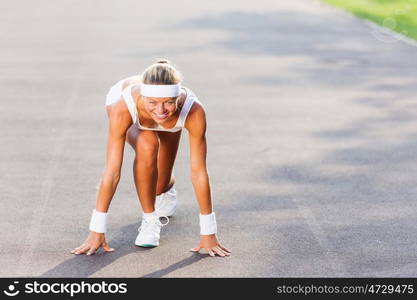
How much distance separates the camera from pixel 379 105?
460 inches

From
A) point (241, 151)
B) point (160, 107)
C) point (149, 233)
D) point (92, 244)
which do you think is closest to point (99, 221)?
point (92, 244)

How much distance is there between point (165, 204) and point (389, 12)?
1426 centimetres

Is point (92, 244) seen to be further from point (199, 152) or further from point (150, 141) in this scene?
point (199, 152)

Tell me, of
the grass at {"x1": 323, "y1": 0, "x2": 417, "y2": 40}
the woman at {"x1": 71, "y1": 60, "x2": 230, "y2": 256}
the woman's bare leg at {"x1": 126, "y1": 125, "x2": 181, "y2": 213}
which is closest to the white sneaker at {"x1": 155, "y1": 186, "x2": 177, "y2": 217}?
the woman's bare leg at {"x1": 126, "y1": 125, "x2": 181, "y2": 213}

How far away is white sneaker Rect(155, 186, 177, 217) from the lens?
7332 mm

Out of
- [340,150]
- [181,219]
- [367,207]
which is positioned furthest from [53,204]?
[340,150]

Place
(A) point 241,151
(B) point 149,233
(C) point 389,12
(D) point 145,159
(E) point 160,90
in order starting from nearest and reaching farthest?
(E) point 160,90
(D) point 145,159
(B) point 149,233
(A) point 241,151
(C) point 389,12

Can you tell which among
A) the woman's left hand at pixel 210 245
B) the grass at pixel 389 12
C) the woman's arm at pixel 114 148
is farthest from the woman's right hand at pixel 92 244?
the grass at pixel 389 12

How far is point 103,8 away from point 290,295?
16683 millimetres

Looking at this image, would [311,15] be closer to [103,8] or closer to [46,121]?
[103,8]

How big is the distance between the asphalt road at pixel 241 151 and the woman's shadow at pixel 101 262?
16mm

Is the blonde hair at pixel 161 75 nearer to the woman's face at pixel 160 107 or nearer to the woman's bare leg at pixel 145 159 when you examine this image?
the woman's face at pixel 160 107

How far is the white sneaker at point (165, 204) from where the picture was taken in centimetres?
733

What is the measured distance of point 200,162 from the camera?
6.48 m
